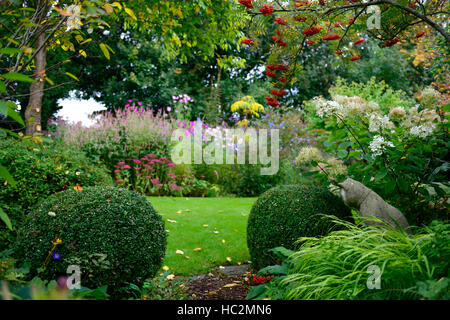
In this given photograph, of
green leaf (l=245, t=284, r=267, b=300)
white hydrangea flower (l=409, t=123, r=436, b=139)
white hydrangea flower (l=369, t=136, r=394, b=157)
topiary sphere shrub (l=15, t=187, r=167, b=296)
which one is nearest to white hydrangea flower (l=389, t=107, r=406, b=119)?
white hydrangea flower (l=409, t=123, r=436, b=139)

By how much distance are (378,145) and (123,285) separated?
2322mm

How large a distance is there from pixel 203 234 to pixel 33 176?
7.29 ft

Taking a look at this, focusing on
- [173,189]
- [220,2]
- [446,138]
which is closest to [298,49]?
[446,138]

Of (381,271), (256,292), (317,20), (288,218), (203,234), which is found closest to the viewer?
(381,271)

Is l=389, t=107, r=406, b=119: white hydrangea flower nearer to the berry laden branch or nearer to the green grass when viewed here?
the berry laden branch

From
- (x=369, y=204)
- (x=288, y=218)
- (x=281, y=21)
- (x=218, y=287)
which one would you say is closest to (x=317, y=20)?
(x=281, y=21)

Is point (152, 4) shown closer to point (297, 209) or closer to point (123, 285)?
point (297, 209)

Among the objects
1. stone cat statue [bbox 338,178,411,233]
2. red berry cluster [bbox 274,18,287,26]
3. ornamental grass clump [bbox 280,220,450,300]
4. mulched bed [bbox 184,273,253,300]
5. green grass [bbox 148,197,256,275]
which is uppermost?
red berry cluster [bbox 274,18,287,26]

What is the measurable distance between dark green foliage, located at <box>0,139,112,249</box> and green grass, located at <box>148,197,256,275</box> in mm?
1245

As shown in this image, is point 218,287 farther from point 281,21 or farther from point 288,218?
point 281,21

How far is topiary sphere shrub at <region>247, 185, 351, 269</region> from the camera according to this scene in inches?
123

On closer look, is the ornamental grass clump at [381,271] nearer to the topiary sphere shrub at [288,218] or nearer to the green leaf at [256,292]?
the green leaf at [256,292]

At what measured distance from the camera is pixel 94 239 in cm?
248

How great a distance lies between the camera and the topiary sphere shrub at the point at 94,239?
240cm
